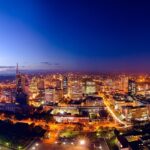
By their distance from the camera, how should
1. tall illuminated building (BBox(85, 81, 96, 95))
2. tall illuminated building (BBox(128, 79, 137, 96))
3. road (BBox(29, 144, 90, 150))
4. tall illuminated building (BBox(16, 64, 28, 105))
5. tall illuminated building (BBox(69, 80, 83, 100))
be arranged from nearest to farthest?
road (BBox(29, 144, 90, 150))
tall illuminated building (BBox(16, 64, 28, 105))
tall illuminated building (BBox(69, 80, 83, 100))
tall illuminated building (BBox(128, 79, 137, 96))
tall illuminated building (BBox(85, 81, 96, 95))

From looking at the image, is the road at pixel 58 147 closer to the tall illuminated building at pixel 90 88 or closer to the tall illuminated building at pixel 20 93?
the tall illuminated building at pixel 20 93

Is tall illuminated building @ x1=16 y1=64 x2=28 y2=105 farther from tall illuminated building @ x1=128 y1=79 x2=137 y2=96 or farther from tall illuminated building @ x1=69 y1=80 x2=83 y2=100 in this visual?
tall illuminated building @ x1=128 y1=79 x2=137 y2=96

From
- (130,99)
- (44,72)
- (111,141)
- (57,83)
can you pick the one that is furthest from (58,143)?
(44,72)

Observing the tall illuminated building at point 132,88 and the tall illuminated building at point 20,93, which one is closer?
the tall illuminated building at point 20,93

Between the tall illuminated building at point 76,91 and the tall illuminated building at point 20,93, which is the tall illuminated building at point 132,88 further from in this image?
the tall illuminated building at point 20,93

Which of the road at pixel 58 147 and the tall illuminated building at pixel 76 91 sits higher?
the tall illuminated building at pixel 76 91

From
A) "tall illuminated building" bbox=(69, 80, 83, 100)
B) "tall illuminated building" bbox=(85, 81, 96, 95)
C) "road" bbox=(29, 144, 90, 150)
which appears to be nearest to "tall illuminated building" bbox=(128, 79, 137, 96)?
"tall illuminated building" bbox=(85, 81, 96, 95)

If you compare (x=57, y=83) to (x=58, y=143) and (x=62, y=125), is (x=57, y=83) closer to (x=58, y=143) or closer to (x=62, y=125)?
(x=62, y=125)

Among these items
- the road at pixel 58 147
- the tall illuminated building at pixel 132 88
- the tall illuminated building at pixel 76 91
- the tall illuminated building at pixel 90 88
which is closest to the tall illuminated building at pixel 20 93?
the tall illuminated building at pixel 76 91

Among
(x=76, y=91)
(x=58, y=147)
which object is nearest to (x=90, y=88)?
(x=76, y=91)

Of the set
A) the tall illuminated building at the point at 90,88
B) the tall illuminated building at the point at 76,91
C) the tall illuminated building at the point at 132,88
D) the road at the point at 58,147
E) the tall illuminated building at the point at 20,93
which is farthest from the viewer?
the tall illuminated building at the point at 90,88

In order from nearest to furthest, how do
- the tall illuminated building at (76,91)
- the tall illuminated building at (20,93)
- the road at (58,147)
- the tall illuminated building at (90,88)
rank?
the road at (58,147) → the tall illuminated building at (20,93) → the tall illuminated building at (76,91) → the tall illuminated building at (90,88)
